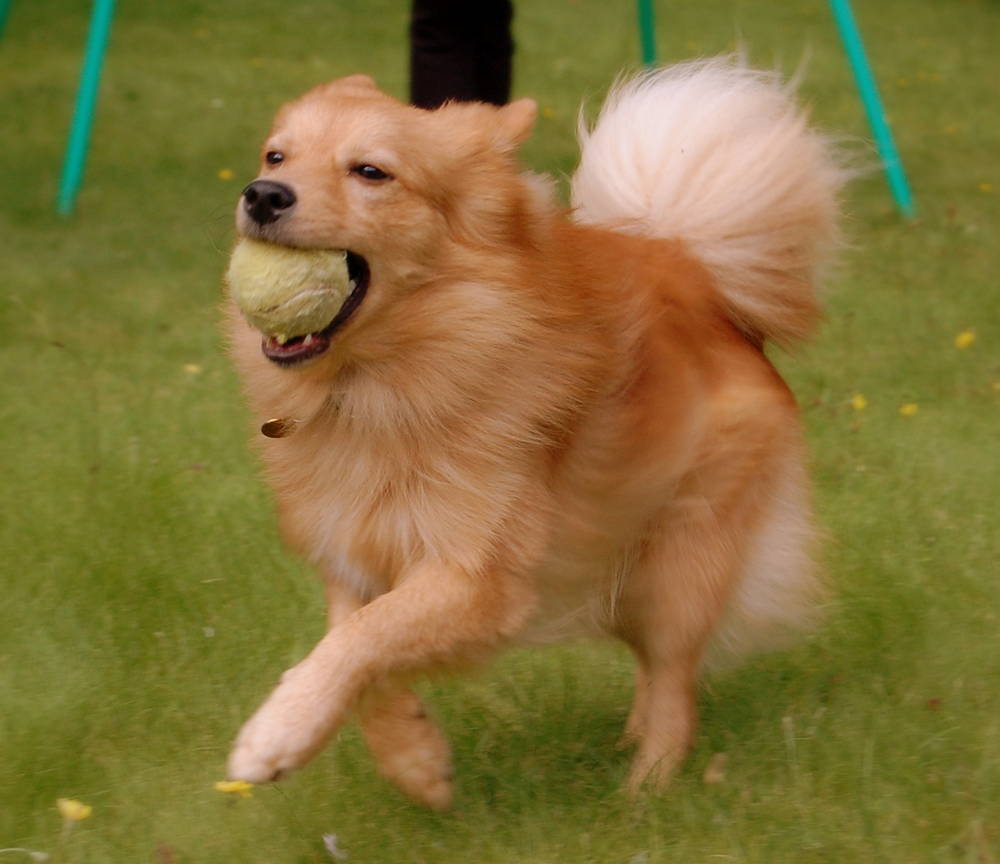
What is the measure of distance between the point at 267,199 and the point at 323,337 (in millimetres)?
292

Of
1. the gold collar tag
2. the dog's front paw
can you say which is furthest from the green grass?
the gold collar tag

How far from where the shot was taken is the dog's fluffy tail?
354 centimetres

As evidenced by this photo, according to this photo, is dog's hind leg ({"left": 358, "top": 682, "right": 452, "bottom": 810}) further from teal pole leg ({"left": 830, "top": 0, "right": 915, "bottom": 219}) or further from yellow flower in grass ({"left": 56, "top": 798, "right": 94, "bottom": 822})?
teal pole leg ({"left": 830, "top": 0, "right": 915, "bottom": 219})

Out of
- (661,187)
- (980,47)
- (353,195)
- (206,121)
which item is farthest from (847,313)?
(980,47)

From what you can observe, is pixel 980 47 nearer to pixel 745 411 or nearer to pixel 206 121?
pixel 206 121

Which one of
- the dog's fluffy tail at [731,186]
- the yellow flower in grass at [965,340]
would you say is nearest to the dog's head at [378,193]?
the dog's fluffy tail at [731,186]

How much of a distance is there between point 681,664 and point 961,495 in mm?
1609

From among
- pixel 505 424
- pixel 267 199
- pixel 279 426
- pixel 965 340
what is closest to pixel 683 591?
pixel 505 424

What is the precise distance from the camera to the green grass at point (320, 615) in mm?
2914

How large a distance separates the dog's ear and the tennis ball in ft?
1.59

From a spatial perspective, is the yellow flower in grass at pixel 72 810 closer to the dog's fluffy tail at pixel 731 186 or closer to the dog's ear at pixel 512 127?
the dog's ear at pixel 512 127

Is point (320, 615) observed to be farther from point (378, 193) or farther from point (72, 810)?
point (378, 193)

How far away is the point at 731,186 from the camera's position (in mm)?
3557

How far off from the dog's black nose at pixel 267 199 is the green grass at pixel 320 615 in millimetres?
989
